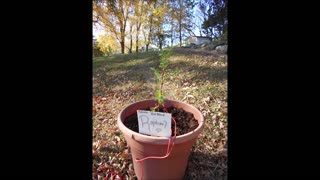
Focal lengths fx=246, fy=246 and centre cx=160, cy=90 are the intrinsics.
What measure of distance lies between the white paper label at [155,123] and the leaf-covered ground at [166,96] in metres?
0.25

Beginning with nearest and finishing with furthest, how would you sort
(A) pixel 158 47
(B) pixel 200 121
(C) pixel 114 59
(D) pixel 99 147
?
(B) pixel 200 121 → (A) pixel 158 47 → (D) pixel 99 147 → (C) pixel 114 59

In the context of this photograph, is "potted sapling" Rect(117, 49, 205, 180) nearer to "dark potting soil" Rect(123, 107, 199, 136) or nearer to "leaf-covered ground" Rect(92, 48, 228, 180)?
"dark potting soil" Rect(123, 107, 199, 136)

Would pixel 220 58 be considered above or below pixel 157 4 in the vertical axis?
below

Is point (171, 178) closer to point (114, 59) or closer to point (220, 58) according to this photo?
point (114, 59)

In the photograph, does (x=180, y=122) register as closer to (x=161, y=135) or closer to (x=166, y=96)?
(x=161, y=135)

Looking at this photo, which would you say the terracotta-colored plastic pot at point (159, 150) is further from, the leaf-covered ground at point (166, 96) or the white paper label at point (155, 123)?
Answer: the leaf-covered ground at point (166, 96)

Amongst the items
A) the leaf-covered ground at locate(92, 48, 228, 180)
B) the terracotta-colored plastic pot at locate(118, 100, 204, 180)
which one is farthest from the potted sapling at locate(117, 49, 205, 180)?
the leaf-covered ground at locate(92, 48, 228, 180)

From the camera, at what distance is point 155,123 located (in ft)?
3.11

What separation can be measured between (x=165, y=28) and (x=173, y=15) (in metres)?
0.09

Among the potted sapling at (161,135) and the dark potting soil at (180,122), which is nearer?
the potted sapling at (161,135)

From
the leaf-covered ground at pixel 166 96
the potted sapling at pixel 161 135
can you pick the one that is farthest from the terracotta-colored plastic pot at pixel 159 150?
the leaf-covered ground at pixel 166 96

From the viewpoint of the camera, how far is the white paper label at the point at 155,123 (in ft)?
3.03

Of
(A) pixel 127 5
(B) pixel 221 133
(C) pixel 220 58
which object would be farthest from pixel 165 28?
(C) pixel 220 58

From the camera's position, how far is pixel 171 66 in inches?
78.2
